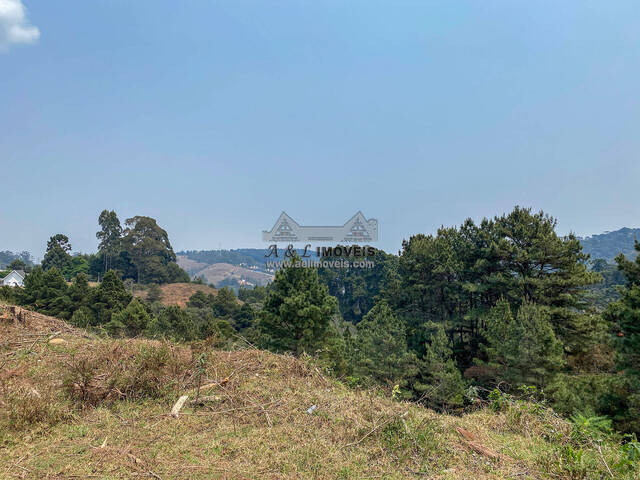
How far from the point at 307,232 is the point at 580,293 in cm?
1560

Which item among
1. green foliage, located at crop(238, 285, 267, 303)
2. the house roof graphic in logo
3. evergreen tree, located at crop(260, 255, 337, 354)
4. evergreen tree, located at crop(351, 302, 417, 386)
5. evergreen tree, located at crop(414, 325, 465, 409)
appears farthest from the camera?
green foliage, located at crop(238, 285, 267, 303)

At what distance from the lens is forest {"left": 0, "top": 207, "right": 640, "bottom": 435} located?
9.22 m

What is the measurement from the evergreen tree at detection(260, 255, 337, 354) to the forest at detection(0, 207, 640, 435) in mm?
63

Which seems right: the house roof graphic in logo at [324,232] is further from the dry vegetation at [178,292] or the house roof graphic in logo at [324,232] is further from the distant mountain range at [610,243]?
the distant mountain range at [610,243]

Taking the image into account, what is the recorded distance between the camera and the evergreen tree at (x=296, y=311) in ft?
52.0

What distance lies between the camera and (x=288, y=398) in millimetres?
4453

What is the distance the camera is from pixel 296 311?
52.0 ft

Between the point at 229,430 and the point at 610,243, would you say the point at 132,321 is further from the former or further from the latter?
the point at 610,243

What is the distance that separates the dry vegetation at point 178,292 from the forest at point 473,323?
74.2ft

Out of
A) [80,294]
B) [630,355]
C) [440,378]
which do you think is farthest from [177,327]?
[630,355]

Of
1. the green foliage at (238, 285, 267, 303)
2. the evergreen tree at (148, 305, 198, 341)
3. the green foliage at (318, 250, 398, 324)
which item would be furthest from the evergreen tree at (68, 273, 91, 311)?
the green foliage at (318, 250, 398, 324)

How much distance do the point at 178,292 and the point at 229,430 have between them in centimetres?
5630

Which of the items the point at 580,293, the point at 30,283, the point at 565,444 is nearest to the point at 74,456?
the point at 565,444

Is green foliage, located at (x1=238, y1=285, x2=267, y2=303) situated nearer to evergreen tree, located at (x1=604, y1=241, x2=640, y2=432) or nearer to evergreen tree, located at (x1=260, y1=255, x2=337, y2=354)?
evergreen tree, located at (x1=260, y1=255, x2=337, y2=354)
